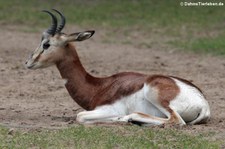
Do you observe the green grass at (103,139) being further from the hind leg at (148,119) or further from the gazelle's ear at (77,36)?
the gazelle's ear at (77,36)

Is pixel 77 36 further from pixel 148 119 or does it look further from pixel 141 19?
pixel 141 19

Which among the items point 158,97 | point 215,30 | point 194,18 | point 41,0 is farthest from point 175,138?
point 41,0

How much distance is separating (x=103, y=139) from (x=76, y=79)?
2.01 metres

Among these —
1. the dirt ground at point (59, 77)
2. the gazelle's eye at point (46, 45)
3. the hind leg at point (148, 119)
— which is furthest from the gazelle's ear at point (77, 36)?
the hind leg at point (148, 119)

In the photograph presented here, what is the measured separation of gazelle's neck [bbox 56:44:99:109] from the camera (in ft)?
33.0

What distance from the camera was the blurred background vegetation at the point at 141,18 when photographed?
17703 mm

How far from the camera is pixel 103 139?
8242mm

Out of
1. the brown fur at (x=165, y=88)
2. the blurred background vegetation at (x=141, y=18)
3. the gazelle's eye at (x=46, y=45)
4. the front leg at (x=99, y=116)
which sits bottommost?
the blurred background vegetation at (x=141, y=18)

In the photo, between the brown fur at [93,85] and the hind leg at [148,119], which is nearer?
the hind leg at [148,119]

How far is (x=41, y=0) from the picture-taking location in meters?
22.5

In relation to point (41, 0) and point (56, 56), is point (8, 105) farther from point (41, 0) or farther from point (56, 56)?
point (41, 0)

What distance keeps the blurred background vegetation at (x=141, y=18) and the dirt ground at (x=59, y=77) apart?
68 centimetres

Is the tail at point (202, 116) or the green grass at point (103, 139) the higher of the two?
the green grass at point (103, 139)

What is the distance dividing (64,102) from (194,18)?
29.8ft
